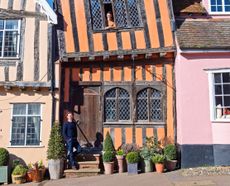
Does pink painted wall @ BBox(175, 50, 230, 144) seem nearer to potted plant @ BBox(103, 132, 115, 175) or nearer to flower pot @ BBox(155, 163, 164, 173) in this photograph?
flower pot @ BBox(155, 163, 164, 173)

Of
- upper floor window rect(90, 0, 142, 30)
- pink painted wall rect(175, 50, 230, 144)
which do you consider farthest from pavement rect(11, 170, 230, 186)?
upper floor window rect(90, 0, 142, 30)

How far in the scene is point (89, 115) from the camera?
11.4 meters

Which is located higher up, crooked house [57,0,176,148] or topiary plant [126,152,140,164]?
crooked house [57,0,176,148]

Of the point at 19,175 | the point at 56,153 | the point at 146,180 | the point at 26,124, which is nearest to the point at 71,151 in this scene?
the point at 56,153

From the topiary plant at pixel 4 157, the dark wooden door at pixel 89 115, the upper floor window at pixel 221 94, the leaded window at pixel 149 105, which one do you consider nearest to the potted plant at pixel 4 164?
the topiary plant at pixel 4 157

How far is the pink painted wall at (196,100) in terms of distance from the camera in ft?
33.9

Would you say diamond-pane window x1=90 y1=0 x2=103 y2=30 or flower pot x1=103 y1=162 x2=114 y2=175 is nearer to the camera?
flower pot x1=103 y1=162 x2=114 y2=175

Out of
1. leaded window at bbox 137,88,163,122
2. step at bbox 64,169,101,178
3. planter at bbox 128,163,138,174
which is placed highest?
leaded window at bbox 137,88,163,122

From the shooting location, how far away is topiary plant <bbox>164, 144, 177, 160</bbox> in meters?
10.3

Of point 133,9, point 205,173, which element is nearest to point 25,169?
point 205,173

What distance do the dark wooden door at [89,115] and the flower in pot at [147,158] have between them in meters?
1.92

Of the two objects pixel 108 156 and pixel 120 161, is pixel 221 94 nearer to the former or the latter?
pixel 120 161

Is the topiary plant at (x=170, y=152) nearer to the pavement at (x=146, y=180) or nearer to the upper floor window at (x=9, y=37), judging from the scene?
the pavement at (x=146, y=180)

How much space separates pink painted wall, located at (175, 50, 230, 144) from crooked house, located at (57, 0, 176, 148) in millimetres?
791
